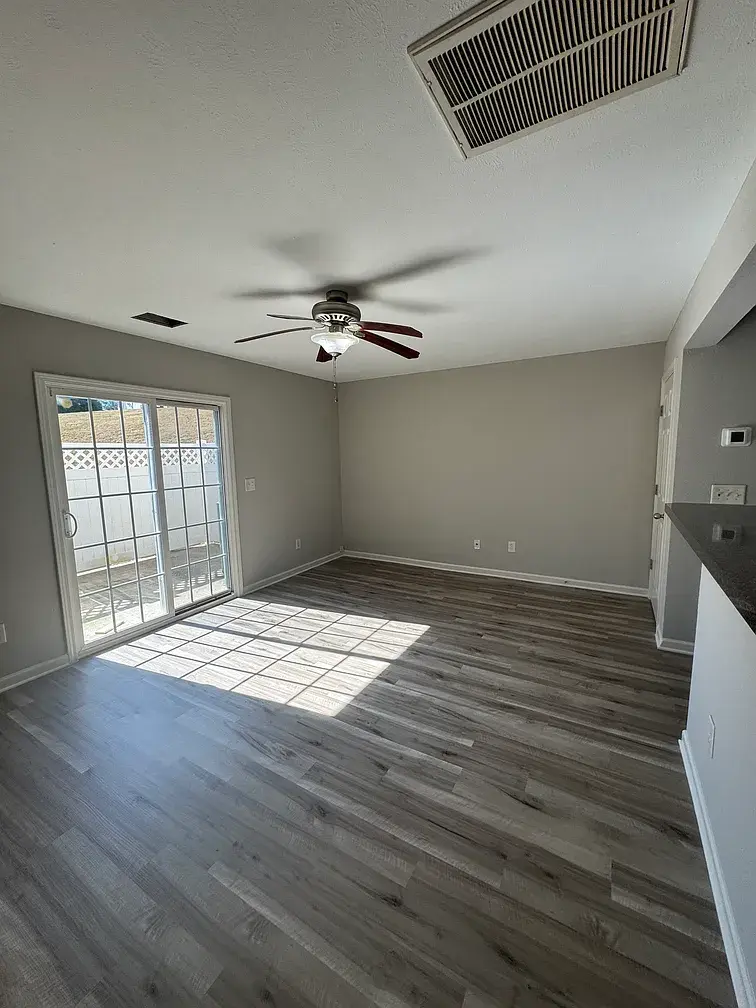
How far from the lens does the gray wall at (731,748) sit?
3.69 ft

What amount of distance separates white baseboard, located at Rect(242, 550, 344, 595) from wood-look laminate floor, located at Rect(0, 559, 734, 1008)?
154 centimetres

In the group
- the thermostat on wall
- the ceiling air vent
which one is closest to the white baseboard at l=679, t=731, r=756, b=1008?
the thermostat on wall

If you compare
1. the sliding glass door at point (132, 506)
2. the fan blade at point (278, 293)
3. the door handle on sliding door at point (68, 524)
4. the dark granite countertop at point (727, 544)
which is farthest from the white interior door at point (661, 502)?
the door handle on sliding door at point (68, 524)

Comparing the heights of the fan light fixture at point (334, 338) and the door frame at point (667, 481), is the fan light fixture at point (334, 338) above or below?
above

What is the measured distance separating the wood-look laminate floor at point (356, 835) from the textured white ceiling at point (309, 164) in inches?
97.5

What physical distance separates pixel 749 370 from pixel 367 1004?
359cm

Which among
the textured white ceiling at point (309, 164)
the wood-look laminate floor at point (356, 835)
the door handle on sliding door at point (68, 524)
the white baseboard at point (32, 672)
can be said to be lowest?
the wood-look laminate floor at point (356, 835)

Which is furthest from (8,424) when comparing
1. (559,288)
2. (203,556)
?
(559,288)

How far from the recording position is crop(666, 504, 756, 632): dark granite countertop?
0.97 m

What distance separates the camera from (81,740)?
2211 mm

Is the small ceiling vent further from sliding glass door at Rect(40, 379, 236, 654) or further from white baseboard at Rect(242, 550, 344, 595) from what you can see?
white baseboard at Rect(242, 550, 344, 595)

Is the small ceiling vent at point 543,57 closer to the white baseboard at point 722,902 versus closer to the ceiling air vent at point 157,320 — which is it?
the white baseboard at point 722,902

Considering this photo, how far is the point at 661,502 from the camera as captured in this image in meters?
3.51

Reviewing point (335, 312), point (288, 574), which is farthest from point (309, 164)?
point (288, 574)
